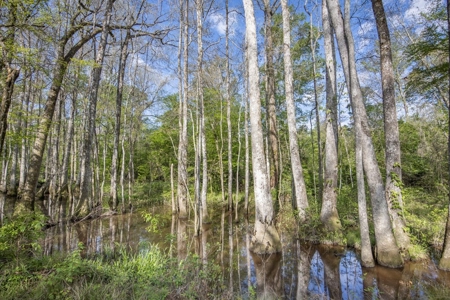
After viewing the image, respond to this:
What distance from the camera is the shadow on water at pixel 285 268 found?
4199 mm

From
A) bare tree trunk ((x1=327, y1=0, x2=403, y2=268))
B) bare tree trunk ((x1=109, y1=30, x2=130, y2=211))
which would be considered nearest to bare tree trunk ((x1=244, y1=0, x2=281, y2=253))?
bare tree trunk ((x1=327, y1=0, x2=403, y2=268))

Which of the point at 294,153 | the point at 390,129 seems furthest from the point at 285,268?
the point at 390,129

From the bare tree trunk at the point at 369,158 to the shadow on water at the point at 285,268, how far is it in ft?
1.28

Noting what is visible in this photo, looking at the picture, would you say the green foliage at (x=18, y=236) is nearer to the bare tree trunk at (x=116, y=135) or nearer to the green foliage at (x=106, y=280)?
the green foliage at (x=106, y=280)

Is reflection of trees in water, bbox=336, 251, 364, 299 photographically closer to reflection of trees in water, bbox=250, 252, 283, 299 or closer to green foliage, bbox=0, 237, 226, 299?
reflection of trees in water, bbox=250, 252, 283, 299

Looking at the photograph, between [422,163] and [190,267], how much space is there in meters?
15.8

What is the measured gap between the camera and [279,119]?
17.1 meters

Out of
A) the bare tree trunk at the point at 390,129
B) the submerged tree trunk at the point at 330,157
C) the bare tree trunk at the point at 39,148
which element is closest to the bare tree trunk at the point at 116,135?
the bare tree trunk at the point at 39,148

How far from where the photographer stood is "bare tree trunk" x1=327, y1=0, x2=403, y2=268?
5.13 metres

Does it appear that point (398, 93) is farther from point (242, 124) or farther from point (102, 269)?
point (102, 269)

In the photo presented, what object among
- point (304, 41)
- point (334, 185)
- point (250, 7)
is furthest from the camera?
point (304, 41)

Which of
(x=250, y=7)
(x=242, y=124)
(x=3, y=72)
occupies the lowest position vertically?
(x=3, y=72)

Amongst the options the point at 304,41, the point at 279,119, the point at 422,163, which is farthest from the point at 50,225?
Result: the point at 422,163

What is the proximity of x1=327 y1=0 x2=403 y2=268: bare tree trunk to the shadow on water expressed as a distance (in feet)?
1.28
